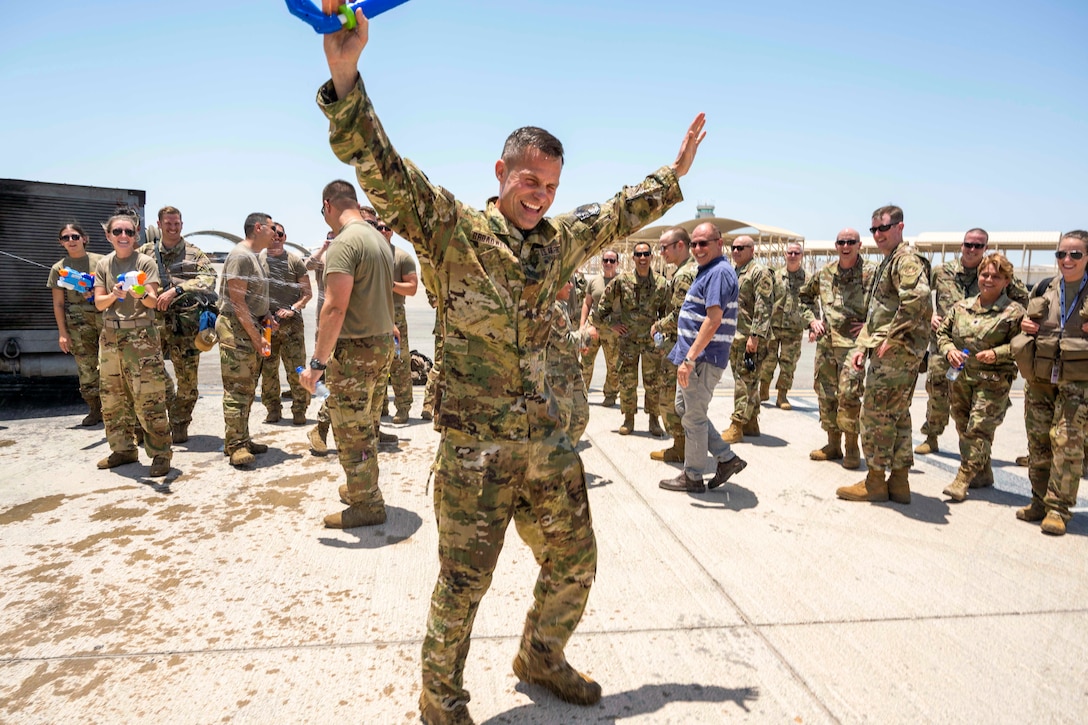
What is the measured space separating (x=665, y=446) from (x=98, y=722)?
16.8 feet

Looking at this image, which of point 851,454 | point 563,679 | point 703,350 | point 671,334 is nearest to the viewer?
point 563,679

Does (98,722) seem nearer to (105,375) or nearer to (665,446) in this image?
(105,375)

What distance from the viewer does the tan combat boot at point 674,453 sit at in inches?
230

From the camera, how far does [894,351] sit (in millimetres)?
4660

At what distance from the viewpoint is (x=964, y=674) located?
9.04 ft

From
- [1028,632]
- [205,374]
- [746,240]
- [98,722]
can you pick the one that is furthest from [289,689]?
[205,374]

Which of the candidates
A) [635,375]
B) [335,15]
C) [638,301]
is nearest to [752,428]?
[635,375]

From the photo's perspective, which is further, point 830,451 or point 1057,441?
point 830,451

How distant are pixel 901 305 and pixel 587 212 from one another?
10.4 ft

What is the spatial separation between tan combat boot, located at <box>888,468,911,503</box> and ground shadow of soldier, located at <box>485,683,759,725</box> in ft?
9.92

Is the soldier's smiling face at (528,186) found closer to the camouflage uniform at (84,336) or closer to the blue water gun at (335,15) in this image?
the blue water gun at (335,15)

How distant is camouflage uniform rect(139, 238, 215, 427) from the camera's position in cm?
586

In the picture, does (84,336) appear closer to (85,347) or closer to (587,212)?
(85,347)

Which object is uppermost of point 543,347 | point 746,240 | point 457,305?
point 746,240
